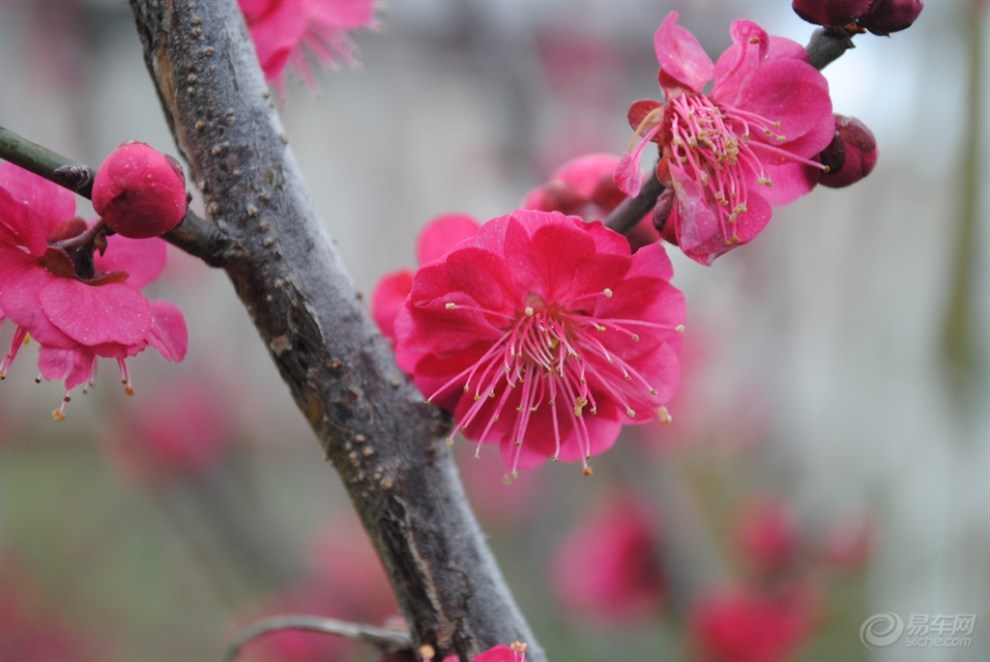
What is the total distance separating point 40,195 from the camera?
0.66m

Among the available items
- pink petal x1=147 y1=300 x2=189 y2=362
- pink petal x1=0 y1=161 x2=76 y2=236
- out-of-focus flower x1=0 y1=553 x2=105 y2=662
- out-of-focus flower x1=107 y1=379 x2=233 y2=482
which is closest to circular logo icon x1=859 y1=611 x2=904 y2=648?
pink petal x1=147 y1=300 x2=189 y2=362

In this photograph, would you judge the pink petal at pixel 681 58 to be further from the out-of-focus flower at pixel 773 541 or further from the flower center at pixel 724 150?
the out-of-focus flower at pixel 773 541

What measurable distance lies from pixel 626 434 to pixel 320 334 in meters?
1.30

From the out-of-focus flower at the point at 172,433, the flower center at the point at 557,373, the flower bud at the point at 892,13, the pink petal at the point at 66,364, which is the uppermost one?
the out-of-focus flower at the point at 172,433

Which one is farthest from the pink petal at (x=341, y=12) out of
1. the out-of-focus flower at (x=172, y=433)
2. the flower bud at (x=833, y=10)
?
the out-of-focus flower at (x=172, y=433)

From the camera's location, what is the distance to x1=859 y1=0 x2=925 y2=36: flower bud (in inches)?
24.9

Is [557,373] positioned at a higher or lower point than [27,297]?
lower

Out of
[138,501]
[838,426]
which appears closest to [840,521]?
[838,426]

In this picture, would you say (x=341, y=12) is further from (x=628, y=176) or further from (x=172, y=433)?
(x=172, y=433)

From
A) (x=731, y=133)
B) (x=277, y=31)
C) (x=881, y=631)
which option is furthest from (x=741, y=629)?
(x=277, y=31)

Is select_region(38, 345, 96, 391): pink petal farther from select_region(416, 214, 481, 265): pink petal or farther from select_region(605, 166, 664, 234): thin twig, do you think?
select_region(605, 166, 664, 234): thin twig

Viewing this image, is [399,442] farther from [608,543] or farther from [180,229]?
[608,543]

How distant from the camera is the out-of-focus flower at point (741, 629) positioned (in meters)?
1.86

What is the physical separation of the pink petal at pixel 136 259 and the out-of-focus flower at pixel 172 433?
5.96ft
